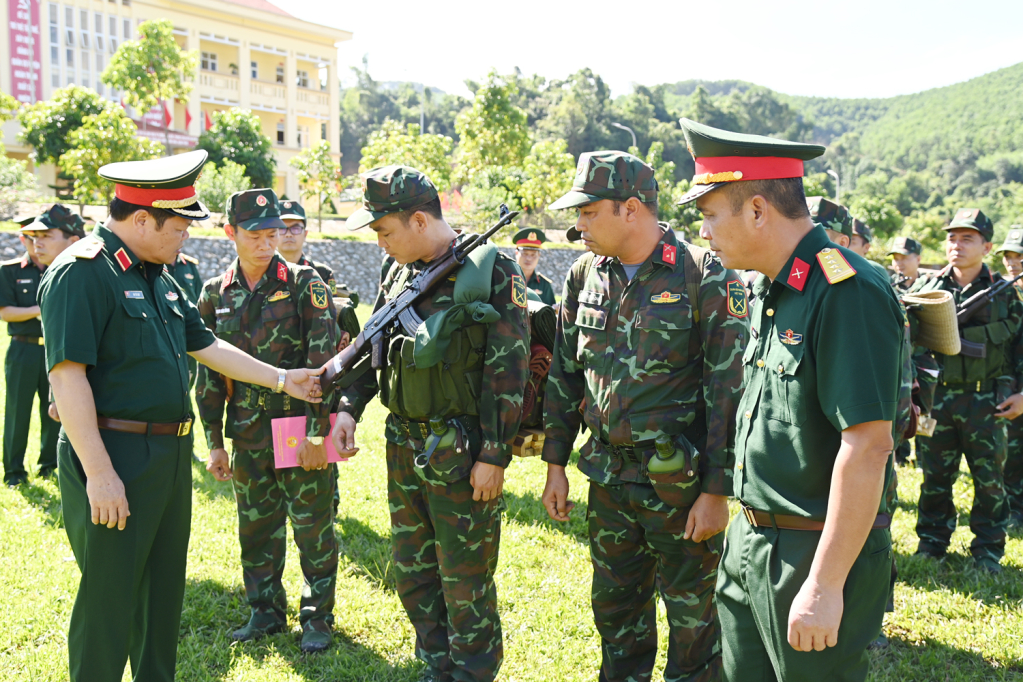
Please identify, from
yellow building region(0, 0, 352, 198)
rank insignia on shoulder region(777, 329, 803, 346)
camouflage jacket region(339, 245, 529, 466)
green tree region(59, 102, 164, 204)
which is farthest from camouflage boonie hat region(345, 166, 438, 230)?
yellow building region(0, 0, 352, 198)

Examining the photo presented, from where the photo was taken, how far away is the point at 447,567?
329cm

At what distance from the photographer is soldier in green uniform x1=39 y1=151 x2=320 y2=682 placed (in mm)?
2736

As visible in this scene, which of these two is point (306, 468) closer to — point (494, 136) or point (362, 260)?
point (362, 260)

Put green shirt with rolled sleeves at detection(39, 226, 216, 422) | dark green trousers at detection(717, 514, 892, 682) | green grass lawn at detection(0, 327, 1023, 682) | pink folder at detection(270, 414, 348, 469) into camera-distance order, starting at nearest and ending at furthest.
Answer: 1. dark green trousers at detection(717, 514, 892, 682)
2. green shirt with rolled sleeves at detection(39, 226, 216, 422)
3. green grass lawn at detection(0, 327, 1023, 682)
4. pink folder at detection(270, 414, 348, 469)

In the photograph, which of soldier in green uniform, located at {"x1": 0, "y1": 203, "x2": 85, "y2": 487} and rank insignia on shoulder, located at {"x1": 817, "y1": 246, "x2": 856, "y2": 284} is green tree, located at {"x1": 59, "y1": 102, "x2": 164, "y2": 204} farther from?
rank insignia on shoulder, located at {"x1": 817, "y1": 246, "x2": 856, "y2": 284}

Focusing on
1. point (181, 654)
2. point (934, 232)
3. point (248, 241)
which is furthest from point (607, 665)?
point (934, 232)

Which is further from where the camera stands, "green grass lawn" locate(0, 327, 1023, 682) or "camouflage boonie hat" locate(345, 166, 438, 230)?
"green grass lawn" locate(0, 327, 1023, 682)

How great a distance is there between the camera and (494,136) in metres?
30.5

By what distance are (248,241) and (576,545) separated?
306 centimetres

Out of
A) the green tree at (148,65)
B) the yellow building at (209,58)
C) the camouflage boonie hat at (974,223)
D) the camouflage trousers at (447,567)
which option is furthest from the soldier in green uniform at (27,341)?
the yellow building at (209,58)

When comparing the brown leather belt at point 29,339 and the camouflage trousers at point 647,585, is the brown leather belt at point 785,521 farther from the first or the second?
the brown leather belt at point 29,339

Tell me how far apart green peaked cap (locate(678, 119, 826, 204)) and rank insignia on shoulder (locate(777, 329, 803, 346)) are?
1.52 feet

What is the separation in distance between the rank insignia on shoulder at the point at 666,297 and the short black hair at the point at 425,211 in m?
1.04

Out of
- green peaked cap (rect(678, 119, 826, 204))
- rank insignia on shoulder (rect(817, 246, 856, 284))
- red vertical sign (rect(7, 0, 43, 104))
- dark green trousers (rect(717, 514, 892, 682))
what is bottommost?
dark green trousers (rect(717, 514, 892, 682))
